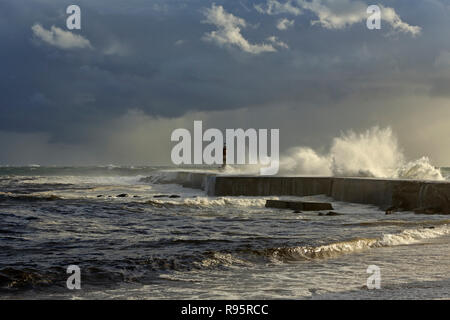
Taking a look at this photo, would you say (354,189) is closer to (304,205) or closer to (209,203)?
(304,205)

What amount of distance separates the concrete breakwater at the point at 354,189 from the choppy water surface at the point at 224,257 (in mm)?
1889

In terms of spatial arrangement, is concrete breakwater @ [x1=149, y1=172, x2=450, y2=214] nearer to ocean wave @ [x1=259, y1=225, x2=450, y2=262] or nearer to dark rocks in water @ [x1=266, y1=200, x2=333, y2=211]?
dark rocks in water @ [x1=266, y1=200, x2=333, y2=211]

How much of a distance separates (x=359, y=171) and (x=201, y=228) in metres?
13.7

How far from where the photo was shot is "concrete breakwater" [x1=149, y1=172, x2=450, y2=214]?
14234mm

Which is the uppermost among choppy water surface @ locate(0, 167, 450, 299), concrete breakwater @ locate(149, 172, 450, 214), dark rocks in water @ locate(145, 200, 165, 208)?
concrete breakwater @ locate(149, 172, 450, 214)

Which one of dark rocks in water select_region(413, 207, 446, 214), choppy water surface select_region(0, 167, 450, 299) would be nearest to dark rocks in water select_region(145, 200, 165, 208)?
choppy water surface select_region(0, 167, 450, 299)

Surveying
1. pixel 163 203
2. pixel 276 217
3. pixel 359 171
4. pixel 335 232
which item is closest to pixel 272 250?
pixel 335 232

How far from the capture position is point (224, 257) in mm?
6930

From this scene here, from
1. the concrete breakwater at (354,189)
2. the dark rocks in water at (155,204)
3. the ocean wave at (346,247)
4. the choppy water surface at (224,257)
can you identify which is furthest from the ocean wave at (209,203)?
the ocean wave at (346,247)

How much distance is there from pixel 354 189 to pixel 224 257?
11269 mm

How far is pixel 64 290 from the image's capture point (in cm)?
519

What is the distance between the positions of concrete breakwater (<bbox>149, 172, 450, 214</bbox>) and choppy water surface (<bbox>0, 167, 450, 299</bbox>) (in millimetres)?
1889

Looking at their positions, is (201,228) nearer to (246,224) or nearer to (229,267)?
(246,224)

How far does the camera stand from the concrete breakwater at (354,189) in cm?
1423
